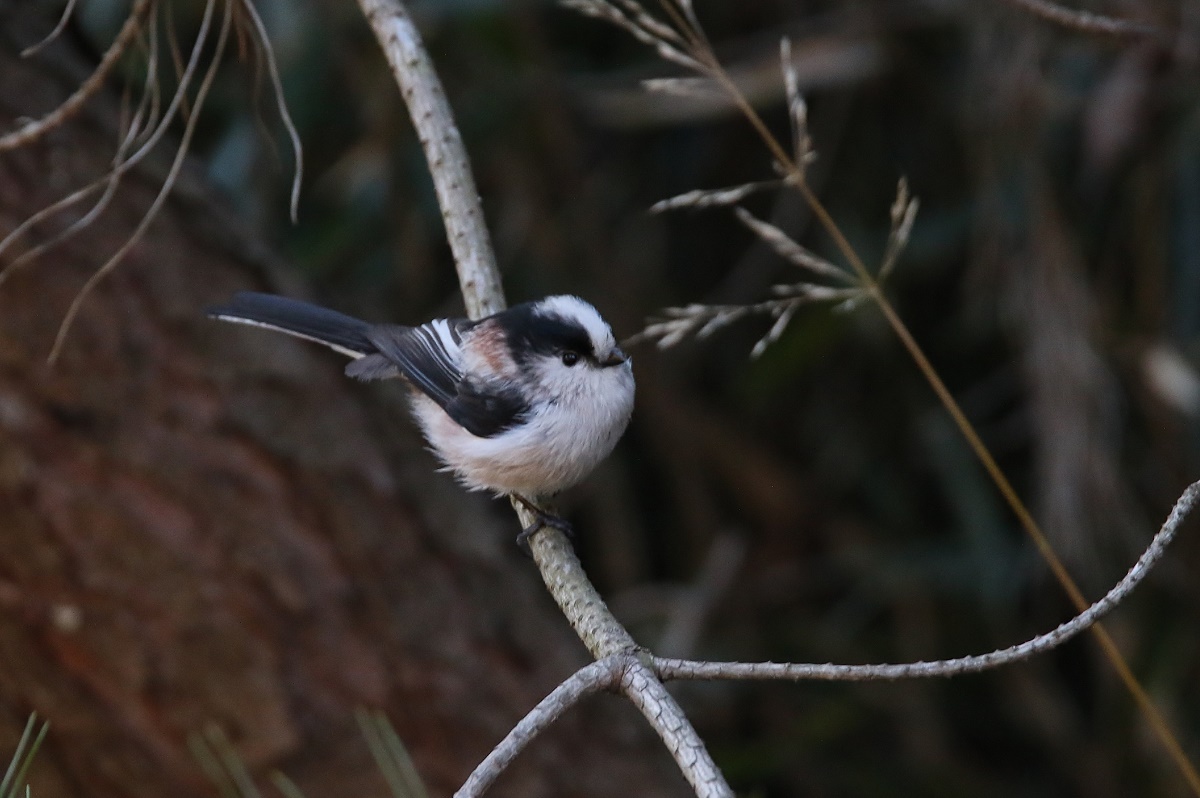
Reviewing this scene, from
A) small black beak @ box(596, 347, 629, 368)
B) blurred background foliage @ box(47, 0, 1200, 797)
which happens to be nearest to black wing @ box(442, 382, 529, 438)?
small black beak @ box(596, 347, 629, 368)

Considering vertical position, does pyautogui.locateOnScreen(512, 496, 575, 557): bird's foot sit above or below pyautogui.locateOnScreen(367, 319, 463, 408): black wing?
below

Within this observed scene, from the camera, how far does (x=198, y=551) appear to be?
7.91 ft

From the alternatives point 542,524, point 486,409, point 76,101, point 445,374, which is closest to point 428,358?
point 445,374

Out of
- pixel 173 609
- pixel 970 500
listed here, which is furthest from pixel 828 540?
pixel 173 609

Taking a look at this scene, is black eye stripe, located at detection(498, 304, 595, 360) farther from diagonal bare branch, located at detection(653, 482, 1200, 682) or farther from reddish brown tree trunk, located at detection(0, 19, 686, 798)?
diagonal bare branch, located at detection(653, 482, 1200, 682)

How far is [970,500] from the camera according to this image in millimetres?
3479

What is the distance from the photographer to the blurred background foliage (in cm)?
318

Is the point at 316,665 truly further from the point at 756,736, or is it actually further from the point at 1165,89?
the point at 1165,89

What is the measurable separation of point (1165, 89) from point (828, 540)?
159 cm

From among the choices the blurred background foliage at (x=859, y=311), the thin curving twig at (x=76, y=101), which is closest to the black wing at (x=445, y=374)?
the blurred background foliage at (x=859, y=311)

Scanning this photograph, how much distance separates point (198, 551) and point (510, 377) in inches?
28.1

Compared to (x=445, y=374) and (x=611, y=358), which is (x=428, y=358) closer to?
(x=445, y=374)

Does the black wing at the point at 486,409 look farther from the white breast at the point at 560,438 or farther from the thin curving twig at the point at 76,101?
the thin curving twig at the point at 76,101

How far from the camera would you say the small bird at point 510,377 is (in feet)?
7.25
